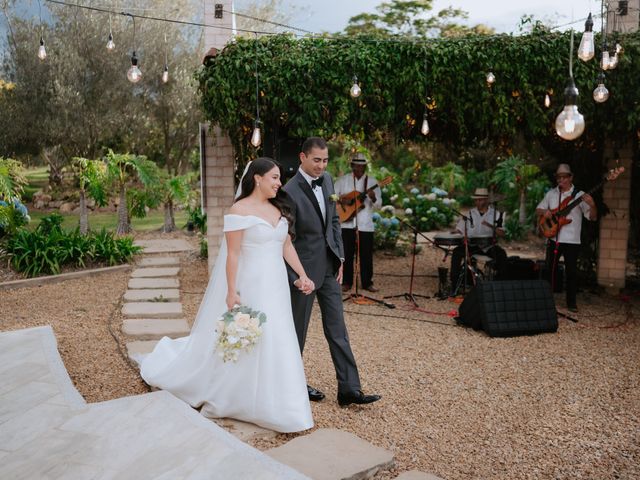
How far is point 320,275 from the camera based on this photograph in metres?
4.33

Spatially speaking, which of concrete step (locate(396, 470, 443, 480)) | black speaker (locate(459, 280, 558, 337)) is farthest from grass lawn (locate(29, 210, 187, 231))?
concrete step (locate(396, 470, 443, 480))

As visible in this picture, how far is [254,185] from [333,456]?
1.73 metres

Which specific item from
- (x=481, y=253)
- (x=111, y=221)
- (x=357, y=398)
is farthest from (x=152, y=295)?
(x=111, y=221)

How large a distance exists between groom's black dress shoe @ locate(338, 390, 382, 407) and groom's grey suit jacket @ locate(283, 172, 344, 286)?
2.67 ft

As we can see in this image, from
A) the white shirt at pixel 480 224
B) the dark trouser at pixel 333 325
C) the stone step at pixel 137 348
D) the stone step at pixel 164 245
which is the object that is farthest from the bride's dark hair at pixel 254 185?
the stone step at pixel 164 245

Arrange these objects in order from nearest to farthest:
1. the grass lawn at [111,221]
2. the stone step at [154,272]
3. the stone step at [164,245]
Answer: the stone step at [154,272] → the stone step at [164,245] → the grass lawn at [111,221]

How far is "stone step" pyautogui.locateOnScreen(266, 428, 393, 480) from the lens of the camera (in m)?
3.26

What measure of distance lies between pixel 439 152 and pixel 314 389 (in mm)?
15216

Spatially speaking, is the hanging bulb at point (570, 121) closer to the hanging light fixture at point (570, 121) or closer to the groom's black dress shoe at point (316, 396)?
the hanging light fixture at point (570, 121)

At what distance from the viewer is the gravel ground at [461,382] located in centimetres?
378

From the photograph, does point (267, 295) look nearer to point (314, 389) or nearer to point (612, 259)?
point (314, 389)

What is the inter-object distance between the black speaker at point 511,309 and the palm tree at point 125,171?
8596mm

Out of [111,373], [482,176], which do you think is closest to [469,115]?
[111,373]

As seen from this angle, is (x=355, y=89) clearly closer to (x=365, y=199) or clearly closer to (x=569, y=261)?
(x=365, y=199)
